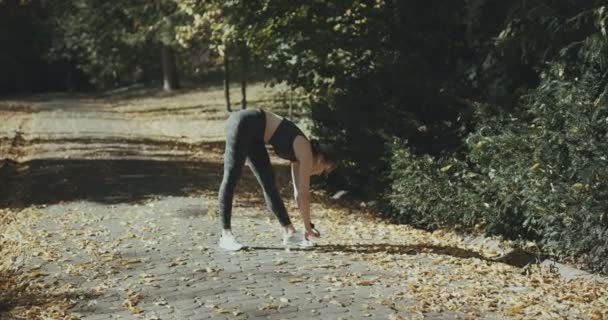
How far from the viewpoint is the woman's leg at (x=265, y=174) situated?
25.4 ft

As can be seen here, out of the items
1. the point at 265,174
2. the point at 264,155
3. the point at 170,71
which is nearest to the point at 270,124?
the point at 264,155

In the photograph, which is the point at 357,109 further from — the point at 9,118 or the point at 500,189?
the point at 9,118

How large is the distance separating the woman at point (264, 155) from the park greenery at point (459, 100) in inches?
86.1

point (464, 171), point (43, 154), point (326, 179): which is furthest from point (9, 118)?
point (464, 171)

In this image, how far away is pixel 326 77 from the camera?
1313cm

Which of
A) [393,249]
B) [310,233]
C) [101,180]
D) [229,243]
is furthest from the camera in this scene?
[101,180]

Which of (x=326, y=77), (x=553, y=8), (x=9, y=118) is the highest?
(x=553, y=8)

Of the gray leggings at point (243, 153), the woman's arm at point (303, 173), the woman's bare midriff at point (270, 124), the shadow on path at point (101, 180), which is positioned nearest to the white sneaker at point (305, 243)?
the woman's arm at point (303, 173)

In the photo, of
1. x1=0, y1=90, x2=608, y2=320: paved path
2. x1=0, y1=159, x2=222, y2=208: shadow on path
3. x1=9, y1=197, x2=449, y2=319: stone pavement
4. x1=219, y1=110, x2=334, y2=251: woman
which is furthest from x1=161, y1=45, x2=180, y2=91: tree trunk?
x1=219, y1=110, x2=334, y2=251: woman

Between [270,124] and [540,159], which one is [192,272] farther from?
[540,159]

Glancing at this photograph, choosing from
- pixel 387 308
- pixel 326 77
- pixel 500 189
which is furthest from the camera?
pixel 326 77

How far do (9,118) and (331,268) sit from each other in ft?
86.7

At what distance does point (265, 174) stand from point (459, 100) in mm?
3686

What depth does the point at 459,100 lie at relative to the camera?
10.3 meters
